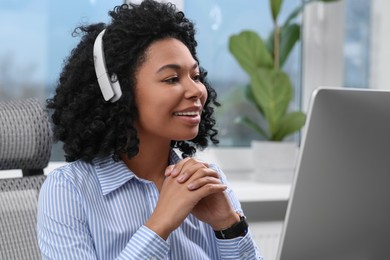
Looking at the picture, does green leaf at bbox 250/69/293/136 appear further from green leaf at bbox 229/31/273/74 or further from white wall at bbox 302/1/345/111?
white wall at bbox 302/1/345/111

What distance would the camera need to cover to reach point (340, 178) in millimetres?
980

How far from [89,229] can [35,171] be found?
37 cm

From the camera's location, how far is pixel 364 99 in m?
0.96

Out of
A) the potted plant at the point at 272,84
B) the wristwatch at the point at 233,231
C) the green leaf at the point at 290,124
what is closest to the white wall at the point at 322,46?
the potted plant at the point at 272,84

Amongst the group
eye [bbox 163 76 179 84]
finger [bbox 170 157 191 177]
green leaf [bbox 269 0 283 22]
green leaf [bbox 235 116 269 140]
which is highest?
green leaf [bbox 269 0 283 22]

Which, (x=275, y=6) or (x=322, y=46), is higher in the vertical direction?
(x=275, y=6)

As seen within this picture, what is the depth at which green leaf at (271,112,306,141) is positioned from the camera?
267 centimetres

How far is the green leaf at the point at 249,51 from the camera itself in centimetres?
262

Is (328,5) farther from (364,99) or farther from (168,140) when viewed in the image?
(364,99)

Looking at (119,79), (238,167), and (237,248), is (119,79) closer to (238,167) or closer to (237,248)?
(237,248)

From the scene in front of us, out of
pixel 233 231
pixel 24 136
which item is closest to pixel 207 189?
pixel 233 231

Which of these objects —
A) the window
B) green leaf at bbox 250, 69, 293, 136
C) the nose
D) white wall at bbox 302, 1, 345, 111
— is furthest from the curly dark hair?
white wall at bbox 302, 1, 345, 111

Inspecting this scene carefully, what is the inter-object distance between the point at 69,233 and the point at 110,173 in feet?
0.50

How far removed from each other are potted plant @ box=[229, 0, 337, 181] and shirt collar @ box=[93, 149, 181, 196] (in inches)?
50.1
